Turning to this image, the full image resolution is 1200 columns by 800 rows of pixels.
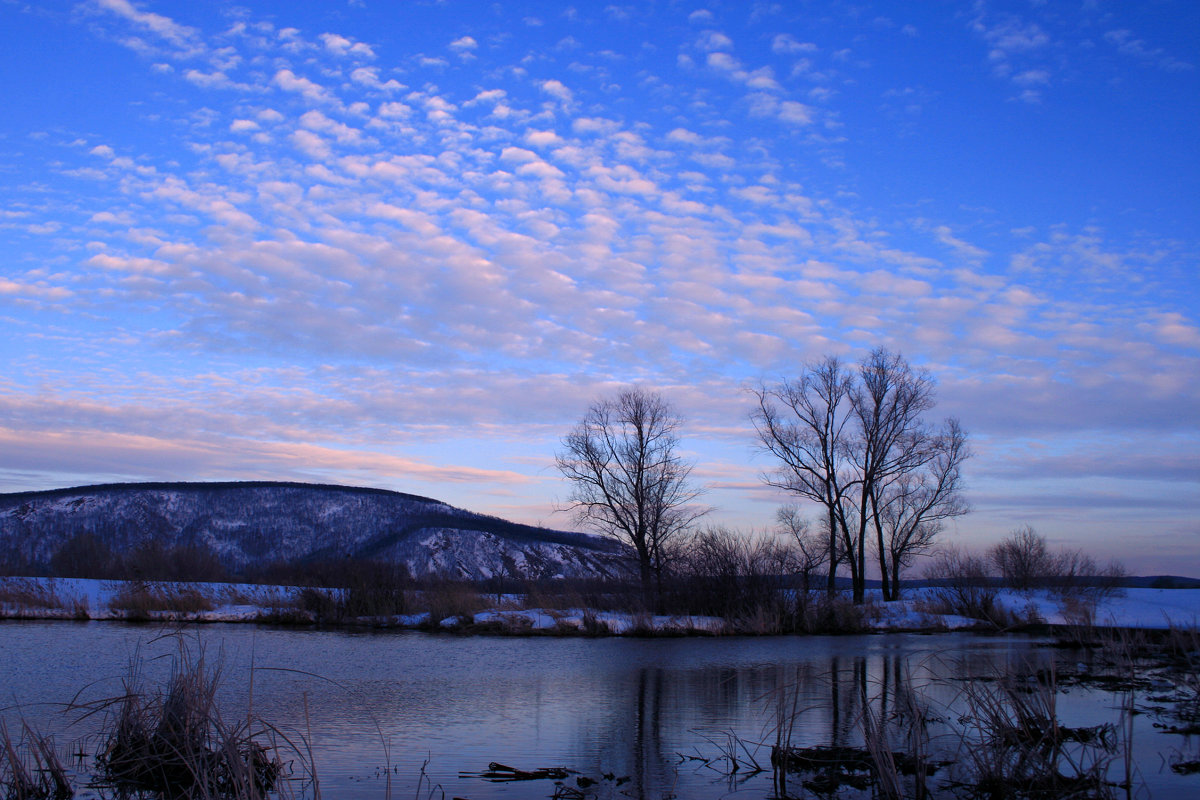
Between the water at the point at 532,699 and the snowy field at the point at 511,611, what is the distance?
4.58 meters

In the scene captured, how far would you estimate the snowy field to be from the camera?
27359mm

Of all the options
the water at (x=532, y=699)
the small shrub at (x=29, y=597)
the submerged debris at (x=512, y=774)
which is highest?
the submerged debris at (x=512, y=774)

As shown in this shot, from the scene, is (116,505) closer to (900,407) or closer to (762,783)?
(900,407)

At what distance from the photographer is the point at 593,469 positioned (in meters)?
41.0

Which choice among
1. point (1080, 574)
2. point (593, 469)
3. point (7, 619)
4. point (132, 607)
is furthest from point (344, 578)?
point (1080, 574)

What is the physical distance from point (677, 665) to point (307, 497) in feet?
445

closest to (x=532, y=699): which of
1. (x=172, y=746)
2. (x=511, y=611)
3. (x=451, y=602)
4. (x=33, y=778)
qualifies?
(x=172, y=746)

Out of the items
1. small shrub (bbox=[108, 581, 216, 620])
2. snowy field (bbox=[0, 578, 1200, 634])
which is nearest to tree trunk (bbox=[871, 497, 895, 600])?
snowy field (bbox=[0, 578, 1200, 634])

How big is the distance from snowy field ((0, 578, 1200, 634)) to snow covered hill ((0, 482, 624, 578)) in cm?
8411

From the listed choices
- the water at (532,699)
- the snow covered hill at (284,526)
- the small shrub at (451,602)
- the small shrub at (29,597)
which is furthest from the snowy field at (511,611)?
the snow covered hill at (284,526)

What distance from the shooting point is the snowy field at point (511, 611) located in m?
27.4

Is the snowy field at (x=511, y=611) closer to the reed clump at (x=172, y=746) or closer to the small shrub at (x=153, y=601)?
the small shrub at (x=153, y=601)

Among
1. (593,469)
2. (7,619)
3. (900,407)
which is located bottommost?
(7,619)

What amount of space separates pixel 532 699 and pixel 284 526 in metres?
134
